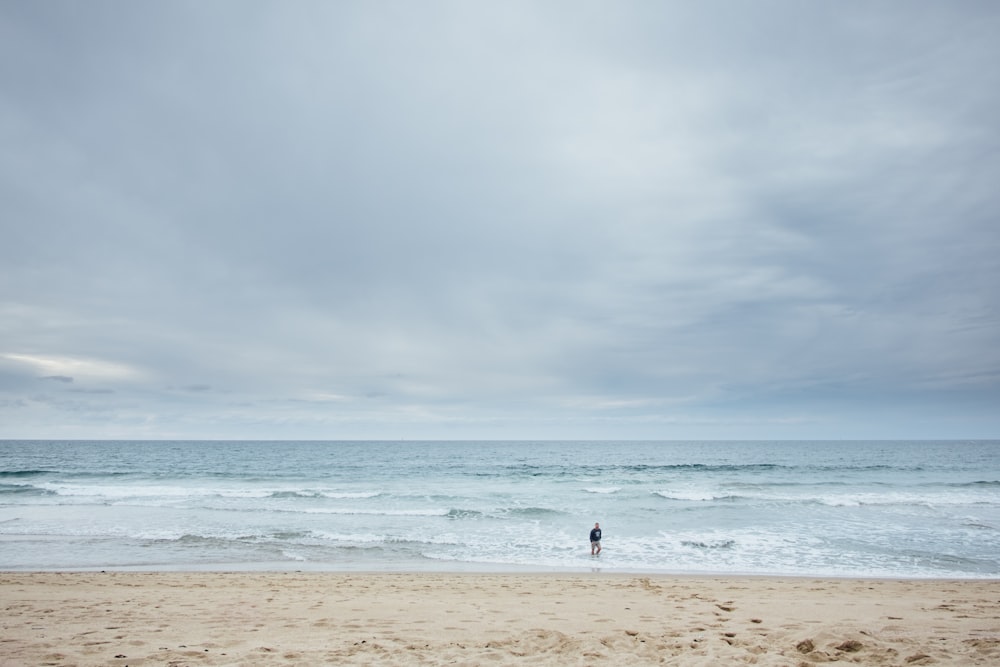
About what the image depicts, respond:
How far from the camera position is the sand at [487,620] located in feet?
23.2

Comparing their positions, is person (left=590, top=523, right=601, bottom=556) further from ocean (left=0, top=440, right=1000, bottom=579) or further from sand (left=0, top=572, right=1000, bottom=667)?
sand (left=0, top=572, right=1000, bottom=667)

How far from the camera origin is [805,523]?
73.3 feet

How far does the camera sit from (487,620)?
30.1ft

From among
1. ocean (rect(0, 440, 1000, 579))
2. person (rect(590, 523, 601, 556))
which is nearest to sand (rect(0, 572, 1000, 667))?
ocean (rect(0, 440, 1000, 579))

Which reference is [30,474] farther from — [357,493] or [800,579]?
[800,579]

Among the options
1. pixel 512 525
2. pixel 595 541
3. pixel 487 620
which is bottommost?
pixel 512 525

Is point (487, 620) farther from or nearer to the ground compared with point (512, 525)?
farther from the ground

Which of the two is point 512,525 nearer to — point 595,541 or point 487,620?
point 595,541

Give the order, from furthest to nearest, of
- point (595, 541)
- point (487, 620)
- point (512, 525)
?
point (512, 525)
point (595, 541)
point (487, 620)

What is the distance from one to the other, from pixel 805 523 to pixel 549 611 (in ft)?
57.0

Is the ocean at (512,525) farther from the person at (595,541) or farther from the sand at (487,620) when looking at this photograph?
the sand at (487,620)

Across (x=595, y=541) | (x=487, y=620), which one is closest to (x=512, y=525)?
(x=595, y=541)

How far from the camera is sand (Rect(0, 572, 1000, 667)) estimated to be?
7.06m

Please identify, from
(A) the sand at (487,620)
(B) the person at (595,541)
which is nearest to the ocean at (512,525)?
(B) the person at (595,541)
